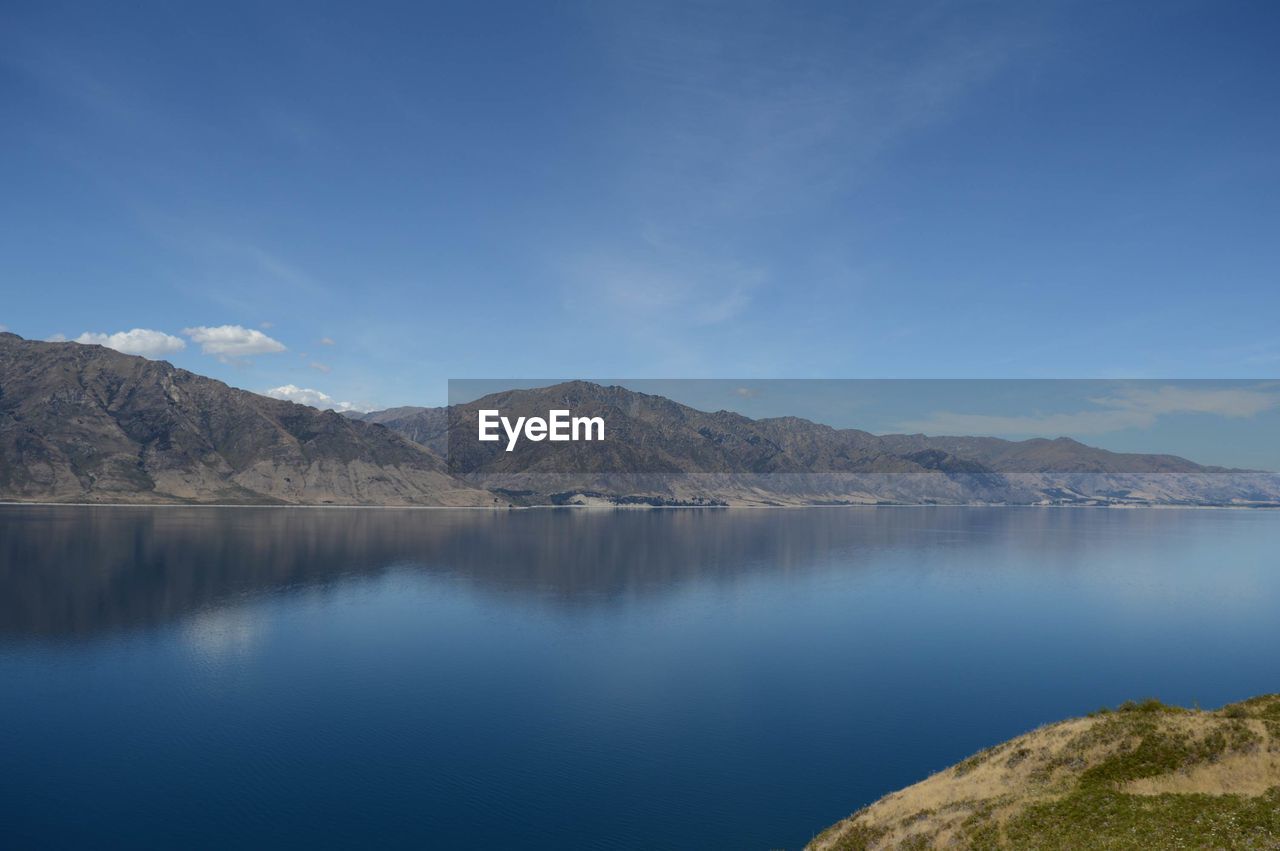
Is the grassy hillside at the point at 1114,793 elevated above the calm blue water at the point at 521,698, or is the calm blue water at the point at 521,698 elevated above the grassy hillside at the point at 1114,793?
the grassy hillside at the point at 1114,793

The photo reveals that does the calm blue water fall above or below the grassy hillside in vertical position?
below

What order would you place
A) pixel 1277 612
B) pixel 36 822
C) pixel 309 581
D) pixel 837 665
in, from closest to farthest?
pixel 36 822 < pixel 837 665 < pixel 1277 612 < pixel 309 581

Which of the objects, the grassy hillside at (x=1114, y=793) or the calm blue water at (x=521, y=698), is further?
the calm blue water at (x=521, y=698)

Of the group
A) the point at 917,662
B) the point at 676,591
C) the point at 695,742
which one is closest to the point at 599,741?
the point at 695,742

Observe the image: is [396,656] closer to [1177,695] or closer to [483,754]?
[483,754]

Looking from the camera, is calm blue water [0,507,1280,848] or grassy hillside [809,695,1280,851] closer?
grassy hillside [809,695,1280,851]
